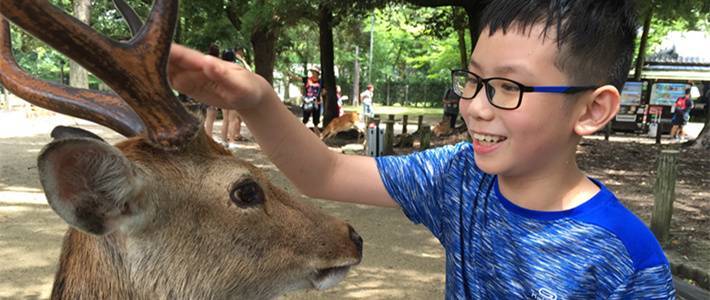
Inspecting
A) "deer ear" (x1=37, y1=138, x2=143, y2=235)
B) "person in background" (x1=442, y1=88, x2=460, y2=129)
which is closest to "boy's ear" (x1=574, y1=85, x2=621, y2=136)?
"deer ear" (x1=37, y1=138, x2=143, y2=235)

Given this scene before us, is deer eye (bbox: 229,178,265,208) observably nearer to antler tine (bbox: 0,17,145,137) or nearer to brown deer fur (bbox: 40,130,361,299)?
brown deer fur (bbox: 40,130,361,299)

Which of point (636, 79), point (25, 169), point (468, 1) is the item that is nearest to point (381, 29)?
point (636, 79)

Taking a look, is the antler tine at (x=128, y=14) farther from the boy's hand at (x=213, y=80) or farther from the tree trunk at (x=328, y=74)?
the tree trunk at (x=328, y=74)

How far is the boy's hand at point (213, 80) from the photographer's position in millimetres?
1702

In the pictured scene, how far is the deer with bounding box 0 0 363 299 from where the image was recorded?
1.52 m

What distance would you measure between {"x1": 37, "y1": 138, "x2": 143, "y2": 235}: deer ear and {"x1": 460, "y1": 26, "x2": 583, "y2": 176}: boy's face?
1.08 m

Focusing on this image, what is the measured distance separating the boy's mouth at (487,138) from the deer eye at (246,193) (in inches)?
31.5

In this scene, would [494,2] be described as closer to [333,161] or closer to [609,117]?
[609,117]

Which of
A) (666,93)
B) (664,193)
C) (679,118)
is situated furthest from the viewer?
(666,93)

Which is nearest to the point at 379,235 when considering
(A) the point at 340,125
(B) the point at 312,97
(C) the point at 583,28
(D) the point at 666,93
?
(C) the point at 583,28

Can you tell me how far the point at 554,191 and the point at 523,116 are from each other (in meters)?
0.30

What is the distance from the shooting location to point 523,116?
1590 millimetres

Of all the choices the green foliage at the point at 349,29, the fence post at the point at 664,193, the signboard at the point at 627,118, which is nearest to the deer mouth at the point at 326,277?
the green foliage at the point at 349,29

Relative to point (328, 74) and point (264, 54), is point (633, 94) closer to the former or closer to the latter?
point (328, 74)
